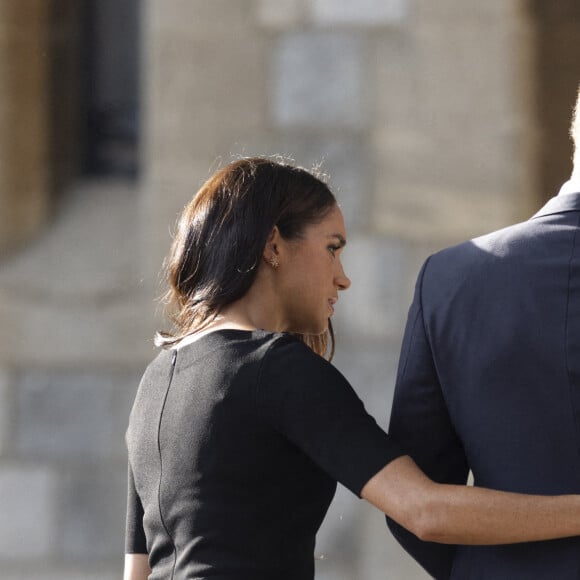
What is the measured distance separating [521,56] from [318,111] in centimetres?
63

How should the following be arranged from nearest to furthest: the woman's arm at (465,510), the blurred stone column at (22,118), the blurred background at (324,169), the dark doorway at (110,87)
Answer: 1. the woman's arm at (465,510)
2. the blurred background at (324,169)
3. the blurred stone column at (22,118)
4. the dark doorway at (110,87)

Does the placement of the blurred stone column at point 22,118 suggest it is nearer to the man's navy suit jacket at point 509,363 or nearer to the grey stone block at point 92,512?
the grey stone block at point 92,512

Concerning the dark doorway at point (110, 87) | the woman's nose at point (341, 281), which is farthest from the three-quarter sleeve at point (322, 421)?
the dark doorway at point (110, 87)

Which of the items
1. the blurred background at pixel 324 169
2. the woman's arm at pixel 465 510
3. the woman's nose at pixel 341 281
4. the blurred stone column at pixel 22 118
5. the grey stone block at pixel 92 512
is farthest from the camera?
the blurred stone column at pixel 22 118

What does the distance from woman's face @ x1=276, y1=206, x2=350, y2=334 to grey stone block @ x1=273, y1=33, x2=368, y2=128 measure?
5.40ft

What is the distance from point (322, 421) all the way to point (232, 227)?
0.37 m

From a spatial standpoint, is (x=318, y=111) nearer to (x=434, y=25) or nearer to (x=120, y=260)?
(x=434, y=25)

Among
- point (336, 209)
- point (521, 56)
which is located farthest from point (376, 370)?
point (336, 209)

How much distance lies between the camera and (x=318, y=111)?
3490 millimetres

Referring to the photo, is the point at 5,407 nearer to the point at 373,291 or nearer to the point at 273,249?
the point at 373,291

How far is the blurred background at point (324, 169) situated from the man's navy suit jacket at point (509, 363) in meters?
1.65

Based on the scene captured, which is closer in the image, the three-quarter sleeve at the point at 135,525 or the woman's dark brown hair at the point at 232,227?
the woman's dark brown hair at the point at 232,227

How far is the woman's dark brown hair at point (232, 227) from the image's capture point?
1.78 m

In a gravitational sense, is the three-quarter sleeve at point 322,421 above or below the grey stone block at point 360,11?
below
